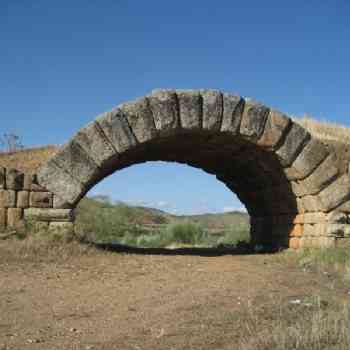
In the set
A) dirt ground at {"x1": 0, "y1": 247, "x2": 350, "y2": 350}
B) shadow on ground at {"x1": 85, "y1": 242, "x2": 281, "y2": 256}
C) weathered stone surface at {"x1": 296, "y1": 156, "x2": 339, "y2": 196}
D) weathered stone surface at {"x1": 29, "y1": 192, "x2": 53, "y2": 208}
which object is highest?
weathered stone surface at {"x1": 296, "y1": 156, "x2": 339, "y2": 196}

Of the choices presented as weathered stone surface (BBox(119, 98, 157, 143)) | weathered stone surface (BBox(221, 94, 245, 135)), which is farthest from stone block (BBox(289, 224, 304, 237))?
weathered stone surface (BBox(119, 98, 157, 143))

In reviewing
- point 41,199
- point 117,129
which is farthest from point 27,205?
point 117,129

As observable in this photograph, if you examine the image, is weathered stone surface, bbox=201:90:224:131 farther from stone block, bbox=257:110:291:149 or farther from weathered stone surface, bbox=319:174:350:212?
weathered stone surface, bbox=319:174:350:212

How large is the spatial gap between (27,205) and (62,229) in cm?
64

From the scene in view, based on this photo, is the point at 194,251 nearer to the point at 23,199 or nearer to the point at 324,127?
the point at 23,199

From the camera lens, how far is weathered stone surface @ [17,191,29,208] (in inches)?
294

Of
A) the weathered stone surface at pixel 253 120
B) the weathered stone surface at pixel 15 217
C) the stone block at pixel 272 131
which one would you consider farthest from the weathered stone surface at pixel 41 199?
the stone block at pixel 272 131

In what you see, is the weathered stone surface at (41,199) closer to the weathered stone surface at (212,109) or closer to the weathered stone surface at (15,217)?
the weathered stone surface at (15,217)

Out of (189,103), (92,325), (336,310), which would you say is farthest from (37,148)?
(336,310)

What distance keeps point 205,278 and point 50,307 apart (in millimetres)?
2132

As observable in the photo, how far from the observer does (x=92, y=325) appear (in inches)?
156

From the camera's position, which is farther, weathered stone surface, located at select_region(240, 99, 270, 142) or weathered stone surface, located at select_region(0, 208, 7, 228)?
weathered stone surface, located at select_region(240, 99, 270, 142)

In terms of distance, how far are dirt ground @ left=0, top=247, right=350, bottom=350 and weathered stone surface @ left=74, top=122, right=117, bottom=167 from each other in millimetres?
1403

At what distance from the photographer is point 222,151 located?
948cm
